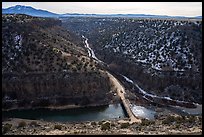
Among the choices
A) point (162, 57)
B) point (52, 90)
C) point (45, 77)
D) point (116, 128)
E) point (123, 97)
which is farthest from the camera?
point (162, 57)

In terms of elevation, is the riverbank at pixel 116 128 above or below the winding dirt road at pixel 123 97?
above

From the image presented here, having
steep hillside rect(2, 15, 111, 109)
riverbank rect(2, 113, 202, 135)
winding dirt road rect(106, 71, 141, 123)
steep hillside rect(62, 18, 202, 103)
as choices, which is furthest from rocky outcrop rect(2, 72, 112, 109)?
steep hillside rect(62, 18, 202, 103)

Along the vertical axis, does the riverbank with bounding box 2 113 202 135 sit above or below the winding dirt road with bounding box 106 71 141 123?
above

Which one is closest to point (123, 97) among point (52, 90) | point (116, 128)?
point (52, 90)

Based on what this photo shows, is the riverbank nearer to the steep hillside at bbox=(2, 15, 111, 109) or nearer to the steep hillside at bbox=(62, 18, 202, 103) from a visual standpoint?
the steep hillside at bbox=(2, 15, 111, 109)

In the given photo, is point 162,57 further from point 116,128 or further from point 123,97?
point 116,128

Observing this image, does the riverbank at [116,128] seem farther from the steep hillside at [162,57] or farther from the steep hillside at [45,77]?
the steep hillside at [162,57]

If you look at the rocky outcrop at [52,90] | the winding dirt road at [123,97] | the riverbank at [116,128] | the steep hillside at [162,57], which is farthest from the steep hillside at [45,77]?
the steep hillside at [162,57]

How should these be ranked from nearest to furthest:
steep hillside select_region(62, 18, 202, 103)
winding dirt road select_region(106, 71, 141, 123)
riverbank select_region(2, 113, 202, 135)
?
riverbank select_region(2, 113, 202, 135) → winding dirt road select_region(106, 71, 141, 123) → steep hillside select_region(62, 18, 202, 103)

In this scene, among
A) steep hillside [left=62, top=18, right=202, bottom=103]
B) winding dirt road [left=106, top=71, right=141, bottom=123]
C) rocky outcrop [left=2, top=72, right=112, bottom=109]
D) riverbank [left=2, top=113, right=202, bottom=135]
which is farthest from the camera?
steep hillside [left=62, top=18, right=202, bottom=103]

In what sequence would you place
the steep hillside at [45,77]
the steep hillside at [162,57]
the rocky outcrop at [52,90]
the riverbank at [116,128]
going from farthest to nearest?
the steep hillside at [162,57], the steep hillside at [45,77], the rocky outcrop at [52,90], the riverbank at [116,128]
